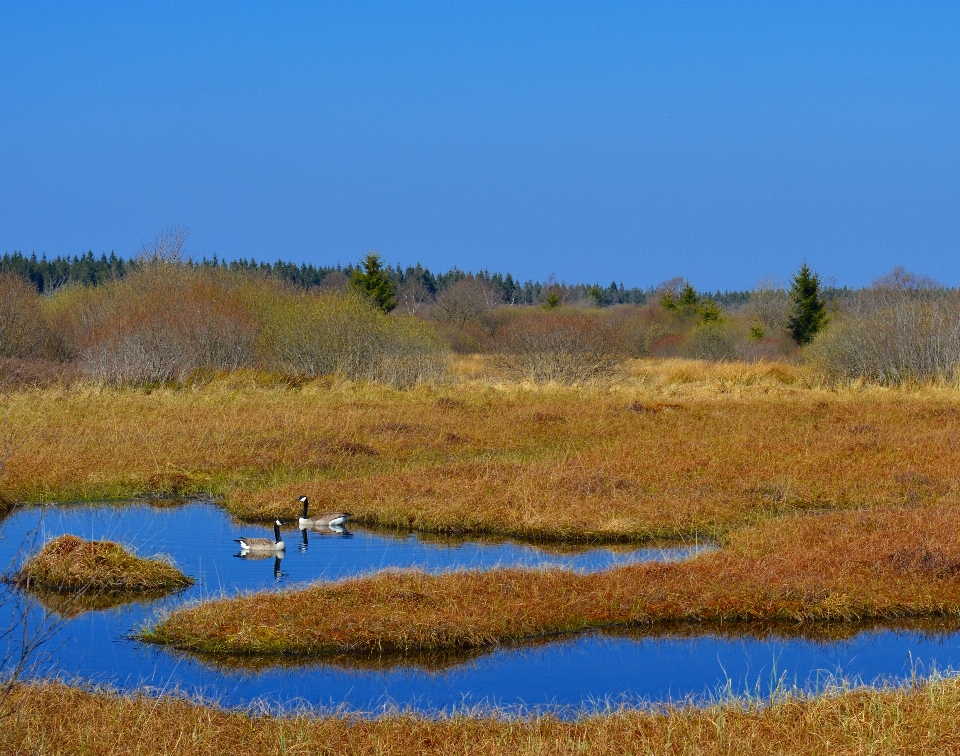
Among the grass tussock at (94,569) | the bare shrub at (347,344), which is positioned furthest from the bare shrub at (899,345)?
the grass tussock at (94,569)

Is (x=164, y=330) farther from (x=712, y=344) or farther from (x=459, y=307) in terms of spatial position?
(x=459, y=307)

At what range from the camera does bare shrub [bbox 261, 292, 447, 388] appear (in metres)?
35.2

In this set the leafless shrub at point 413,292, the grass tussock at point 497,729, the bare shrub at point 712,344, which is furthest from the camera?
the leafless shrub at point 413,292

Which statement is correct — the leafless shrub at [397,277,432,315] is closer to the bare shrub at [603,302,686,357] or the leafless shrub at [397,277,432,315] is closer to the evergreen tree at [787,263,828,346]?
the bare shrub at [603,302,686,357]

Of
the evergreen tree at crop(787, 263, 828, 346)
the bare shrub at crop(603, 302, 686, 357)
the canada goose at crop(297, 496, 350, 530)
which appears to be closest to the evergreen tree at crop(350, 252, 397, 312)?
the bare shrub at crop(603, 302, 686, 357)

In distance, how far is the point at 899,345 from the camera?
35.1m

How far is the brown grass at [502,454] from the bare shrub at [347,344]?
5.23 m

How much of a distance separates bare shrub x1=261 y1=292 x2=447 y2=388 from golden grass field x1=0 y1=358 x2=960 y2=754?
11.5 ft

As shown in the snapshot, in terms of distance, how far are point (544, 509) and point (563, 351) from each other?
62.5ft

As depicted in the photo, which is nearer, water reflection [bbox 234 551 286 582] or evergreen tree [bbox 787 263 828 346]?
water reflection [bbox 234 551 286 582]

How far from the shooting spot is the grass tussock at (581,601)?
10586 millimetres

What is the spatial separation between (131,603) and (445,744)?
570 cm

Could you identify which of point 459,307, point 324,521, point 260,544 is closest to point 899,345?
point 324,521

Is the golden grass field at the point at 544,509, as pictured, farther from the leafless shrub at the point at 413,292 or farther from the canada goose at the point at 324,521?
the leafless shrub at the point at 413,292
